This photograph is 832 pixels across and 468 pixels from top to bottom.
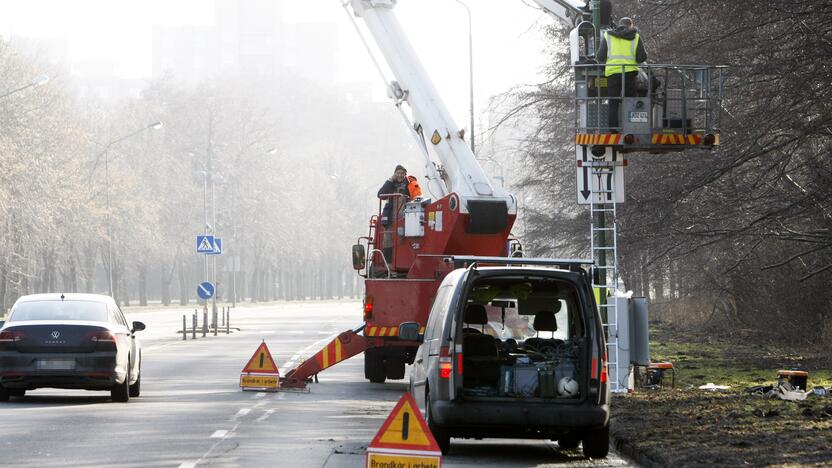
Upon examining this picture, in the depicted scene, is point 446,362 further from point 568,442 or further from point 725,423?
point 725,423

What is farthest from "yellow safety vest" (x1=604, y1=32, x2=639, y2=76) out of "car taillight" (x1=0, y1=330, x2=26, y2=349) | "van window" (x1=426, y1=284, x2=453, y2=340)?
"car taillight" (x1=0, y1=330, x2=26, y2=349)

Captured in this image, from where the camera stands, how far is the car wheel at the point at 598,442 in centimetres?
1362

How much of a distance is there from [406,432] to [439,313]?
139 inches

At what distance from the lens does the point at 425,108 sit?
24.0 metres

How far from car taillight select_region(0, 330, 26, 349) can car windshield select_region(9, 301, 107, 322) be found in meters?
0.53

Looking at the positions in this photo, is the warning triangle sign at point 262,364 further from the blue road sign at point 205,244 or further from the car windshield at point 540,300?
the blue road sign at point 205,244

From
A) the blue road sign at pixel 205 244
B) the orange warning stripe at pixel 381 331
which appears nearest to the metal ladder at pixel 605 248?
the orange warning stripe at pixel 381 331

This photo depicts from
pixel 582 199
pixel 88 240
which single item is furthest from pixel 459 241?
pixel 88 240

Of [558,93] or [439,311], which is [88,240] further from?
[439,311]

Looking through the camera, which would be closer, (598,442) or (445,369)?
(445,369)

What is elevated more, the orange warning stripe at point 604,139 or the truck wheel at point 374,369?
the orange warning stripe at point 604,139

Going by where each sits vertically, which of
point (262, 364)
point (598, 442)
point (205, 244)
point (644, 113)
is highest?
point (644, 113)

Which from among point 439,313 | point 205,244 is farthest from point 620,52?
point 205,244

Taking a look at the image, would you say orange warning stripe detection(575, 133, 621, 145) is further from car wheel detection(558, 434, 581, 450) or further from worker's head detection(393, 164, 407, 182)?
car wheel detection(558, 434, 581, 450)
